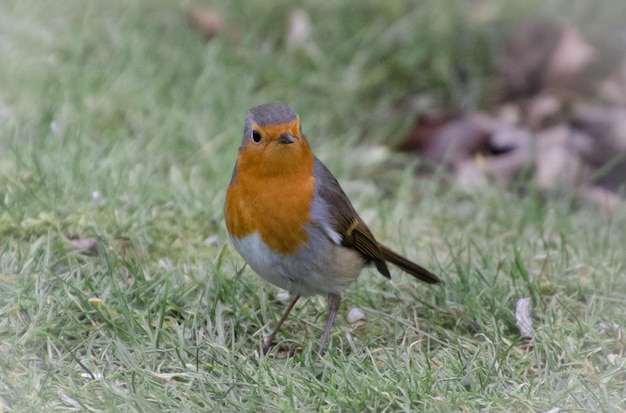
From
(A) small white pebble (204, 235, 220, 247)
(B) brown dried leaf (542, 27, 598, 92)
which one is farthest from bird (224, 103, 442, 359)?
(B) brown dried leaf (542, 27, 598, 92)

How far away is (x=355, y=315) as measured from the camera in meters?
4.38

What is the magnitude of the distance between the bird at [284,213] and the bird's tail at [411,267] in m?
0.41

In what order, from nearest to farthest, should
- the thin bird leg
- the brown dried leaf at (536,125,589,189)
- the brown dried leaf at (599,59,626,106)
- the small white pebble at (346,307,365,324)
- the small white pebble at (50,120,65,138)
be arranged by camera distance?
1. the thin bird leg
2. the small white pebble at (346,307,365,324)
3. the small white pebble at (50,120,65,138)
4. the brown dried leaf at (536,125,589,189)
5. the brown dried leaf at (599,59,626,106)

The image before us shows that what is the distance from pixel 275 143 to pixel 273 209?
270 mm

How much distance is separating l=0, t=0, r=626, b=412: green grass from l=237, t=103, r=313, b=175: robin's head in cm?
62

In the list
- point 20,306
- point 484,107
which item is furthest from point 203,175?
point 484,107

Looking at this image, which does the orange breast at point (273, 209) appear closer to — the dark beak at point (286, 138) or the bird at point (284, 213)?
the bird at point (284, 213)

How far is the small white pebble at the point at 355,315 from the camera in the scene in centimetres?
436

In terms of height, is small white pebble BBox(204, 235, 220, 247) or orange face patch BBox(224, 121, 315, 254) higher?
orange face patch BBox(224, 121, 315, 254)

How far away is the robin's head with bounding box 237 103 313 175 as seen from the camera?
389 cm

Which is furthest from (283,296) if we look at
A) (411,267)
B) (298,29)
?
(298,29)

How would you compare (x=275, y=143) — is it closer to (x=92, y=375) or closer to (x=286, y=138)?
(x=286, y=138)

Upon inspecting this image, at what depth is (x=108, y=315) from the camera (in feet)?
12.7

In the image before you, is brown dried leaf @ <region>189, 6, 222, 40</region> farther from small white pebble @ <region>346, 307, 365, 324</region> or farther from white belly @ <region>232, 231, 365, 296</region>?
white belly @ <region>232, 231, 365, 296</region>
